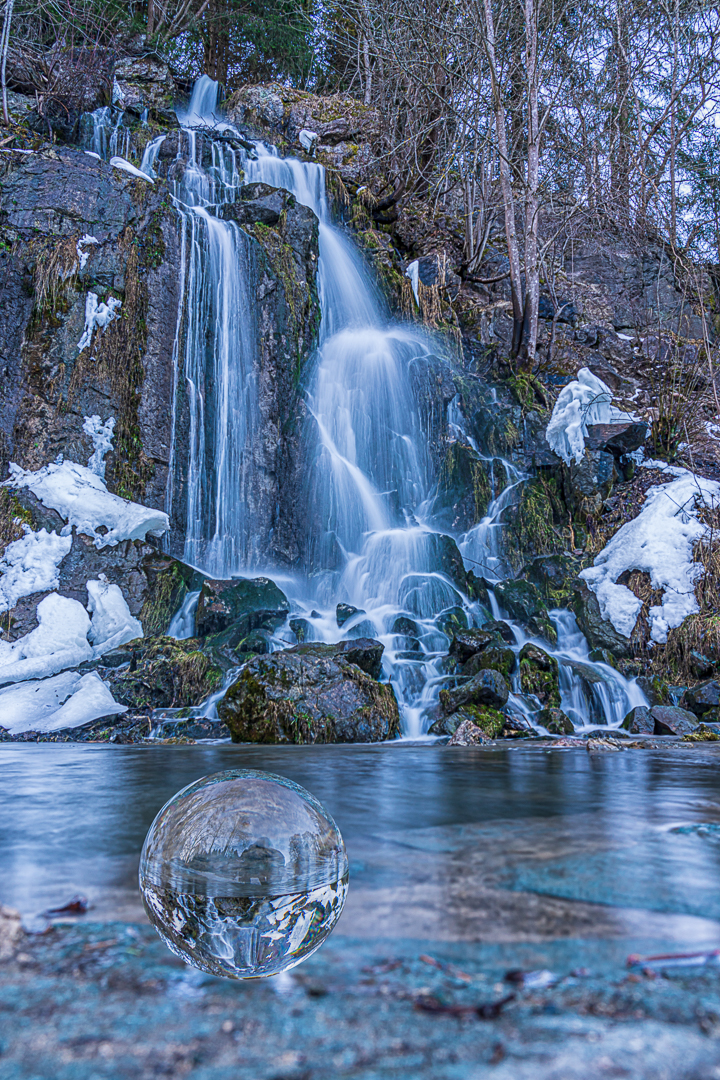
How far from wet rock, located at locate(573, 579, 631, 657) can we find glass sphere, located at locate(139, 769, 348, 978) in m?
7.36

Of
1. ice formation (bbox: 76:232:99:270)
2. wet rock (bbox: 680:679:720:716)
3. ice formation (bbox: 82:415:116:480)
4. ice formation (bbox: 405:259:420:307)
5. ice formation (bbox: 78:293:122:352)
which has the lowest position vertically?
wet rock (bbox: 680:679:720:716)

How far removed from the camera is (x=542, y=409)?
11617mm

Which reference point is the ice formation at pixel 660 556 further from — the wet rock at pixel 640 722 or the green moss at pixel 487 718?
the green moss at pixel 487 718

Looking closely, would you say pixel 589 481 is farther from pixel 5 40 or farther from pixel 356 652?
pixel 5 40

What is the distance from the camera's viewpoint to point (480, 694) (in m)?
6.01

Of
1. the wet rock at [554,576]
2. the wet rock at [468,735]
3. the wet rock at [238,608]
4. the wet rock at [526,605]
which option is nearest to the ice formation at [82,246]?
the wet rock at [238,608]

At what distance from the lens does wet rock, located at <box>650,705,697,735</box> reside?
567cm

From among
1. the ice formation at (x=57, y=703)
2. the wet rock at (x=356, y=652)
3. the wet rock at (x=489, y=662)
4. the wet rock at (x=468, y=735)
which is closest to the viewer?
the wet rock at (x=468, y=735)

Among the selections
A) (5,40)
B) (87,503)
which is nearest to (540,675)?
(87,503)

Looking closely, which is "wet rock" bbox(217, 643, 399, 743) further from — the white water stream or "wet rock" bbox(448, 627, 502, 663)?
the white water stream

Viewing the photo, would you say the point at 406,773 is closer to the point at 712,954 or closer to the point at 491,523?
the point at 712,954

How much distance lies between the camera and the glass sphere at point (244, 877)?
1001mm

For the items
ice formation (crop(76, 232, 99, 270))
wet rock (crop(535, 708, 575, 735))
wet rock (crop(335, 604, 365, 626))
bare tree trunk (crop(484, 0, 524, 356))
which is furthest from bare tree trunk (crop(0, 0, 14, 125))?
wet rock (crop(535, 708, 575, 735))

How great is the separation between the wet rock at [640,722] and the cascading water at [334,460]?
1.69 meters
